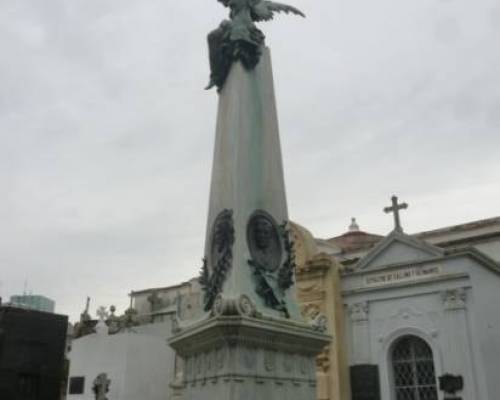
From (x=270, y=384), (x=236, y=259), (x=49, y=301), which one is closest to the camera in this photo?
(x=270, y=384)

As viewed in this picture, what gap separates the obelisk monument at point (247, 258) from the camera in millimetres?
6344

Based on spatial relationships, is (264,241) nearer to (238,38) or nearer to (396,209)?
(238,38)

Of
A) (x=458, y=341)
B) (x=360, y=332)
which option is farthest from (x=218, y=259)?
(x=360, y=332)

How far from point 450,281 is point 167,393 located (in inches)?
358

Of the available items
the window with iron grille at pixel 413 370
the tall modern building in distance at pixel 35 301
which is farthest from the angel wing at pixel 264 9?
the tall modern building in distance at pixel 35 301

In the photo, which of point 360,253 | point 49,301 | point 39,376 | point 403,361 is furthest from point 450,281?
point 49,301

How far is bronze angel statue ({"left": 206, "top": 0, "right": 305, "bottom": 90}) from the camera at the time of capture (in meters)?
8.41

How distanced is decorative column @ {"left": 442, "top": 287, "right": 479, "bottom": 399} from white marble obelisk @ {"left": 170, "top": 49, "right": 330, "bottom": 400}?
6448mm

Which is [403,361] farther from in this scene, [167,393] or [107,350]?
[107,350]

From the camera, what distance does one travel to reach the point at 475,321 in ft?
41.0

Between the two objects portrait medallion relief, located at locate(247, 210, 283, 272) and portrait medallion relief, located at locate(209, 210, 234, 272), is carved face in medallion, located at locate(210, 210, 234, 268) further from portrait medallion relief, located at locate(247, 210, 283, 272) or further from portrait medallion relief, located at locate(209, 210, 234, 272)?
portrait medallion relief, located at locate(247, 210, 283, 272)

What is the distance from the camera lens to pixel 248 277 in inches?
276

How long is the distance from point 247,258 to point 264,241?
440 mm

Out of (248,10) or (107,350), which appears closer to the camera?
(248,10)
